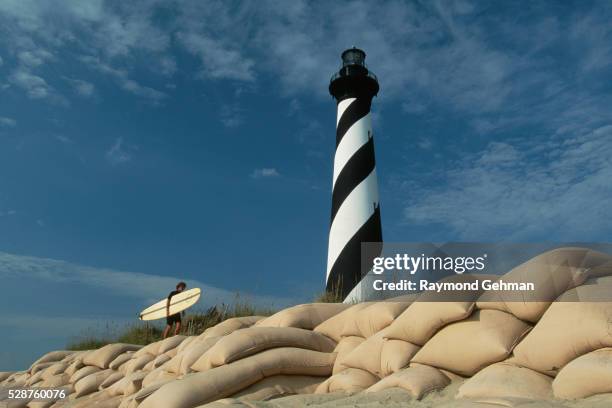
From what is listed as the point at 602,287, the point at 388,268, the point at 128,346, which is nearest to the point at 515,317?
the point at 602,287

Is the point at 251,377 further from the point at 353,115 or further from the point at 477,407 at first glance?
the point at 353,115

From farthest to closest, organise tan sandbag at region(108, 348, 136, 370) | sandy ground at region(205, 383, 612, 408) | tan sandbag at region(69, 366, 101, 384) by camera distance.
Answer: tan sandbag at region(69, 366, 101, 384) < tan sandbag at region(108, 348, 136, 370) < sandy ground at region(205, 383, 612, 408)

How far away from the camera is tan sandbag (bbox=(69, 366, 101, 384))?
626 centimetres

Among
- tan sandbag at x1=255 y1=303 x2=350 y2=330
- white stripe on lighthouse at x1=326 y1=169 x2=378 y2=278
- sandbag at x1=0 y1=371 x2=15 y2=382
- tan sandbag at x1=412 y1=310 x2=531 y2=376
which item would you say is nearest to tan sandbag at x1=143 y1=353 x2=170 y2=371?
tan sandbag at x1=255 y1=303 x2=350 y2=330

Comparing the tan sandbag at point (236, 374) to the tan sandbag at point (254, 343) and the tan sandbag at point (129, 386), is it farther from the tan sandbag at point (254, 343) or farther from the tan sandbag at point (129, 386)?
the tan sandbag at point (129, 386)

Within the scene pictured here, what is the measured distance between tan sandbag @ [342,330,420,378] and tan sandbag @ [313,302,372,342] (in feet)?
1.62

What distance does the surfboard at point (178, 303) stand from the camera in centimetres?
838

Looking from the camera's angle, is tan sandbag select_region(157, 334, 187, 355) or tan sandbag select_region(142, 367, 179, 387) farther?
tan sandbag select_region(157, 334, 187, 355)

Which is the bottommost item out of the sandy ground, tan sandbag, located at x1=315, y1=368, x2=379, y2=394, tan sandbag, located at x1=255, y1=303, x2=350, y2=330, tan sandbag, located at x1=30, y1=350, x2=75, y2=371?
the sandy ground

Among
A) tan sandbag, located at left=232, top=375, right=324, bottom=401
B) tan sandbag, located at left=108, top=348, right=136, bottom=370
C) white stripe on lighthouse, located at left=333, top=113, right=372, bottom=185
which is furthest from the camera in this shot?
white stripe on lighthouse, located at left=333, top=113, right=372, bottom=185

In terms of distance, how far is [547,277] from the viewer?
9.11 feet

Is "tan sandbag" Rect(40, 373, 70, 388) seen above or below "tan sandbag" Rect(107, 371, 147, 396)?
above

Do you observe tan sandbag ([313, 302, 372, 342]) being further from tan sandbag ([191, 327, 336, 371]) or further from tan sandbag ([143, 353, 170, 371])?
tan sandbag ([143, 353, 170, 371])

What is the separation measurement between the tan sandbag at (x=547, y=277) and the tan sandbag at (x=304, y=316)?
5.86 feet
